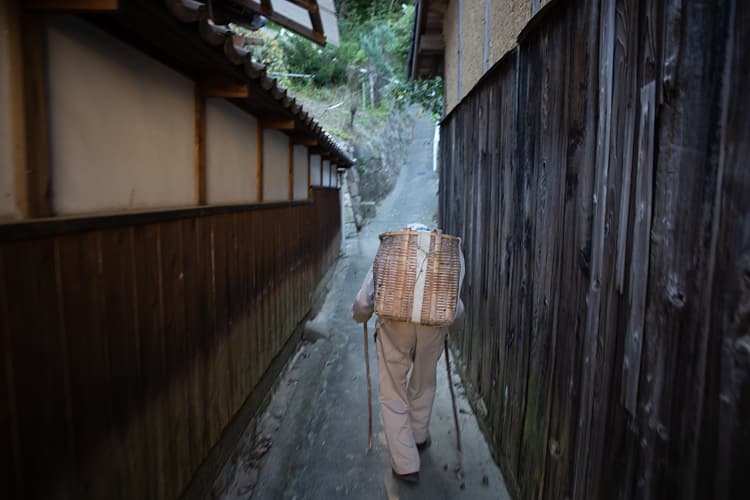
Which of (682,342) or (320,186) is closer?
(682,342)

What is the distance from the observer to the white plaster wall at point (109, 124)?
6.31 ft

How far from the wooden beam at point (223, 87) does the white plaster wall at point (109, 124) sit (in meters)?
0.25

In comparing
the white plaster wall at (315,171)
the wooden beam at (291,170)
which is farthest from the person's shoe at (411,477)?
the white plaster wall at (315,171)

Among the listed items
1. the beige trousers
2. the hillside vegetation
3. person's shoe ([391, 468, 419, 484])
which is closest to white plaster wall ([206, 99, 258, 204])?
the beige trousers

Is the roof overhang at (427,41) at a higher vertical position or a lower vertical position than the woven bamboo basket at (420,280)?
higher

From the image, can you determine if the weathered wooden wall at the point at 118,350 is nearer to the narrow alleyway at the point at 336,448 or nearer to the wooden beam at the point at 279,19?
the narrow alleyway at the point at 336,448

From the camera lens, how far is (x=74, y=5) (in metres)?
1.73

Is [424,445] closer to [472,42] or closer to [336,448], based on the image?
[336,448]

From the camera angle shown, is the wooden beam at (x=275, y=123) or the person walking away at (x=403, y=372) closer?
the person walking away at (x=403, y=372)

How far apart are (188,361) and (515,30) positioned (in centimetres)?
390

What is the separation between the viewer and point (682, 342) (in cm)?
124

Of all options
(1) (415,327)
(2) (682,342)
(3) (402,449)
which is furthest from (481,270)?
(2) (682,342)

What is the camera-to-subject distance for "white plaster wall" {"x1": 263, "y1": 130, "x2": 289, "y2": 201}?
18.3 feet

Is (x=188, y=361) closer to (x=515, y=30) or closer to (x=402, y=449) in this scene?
(x=402, y=449)
